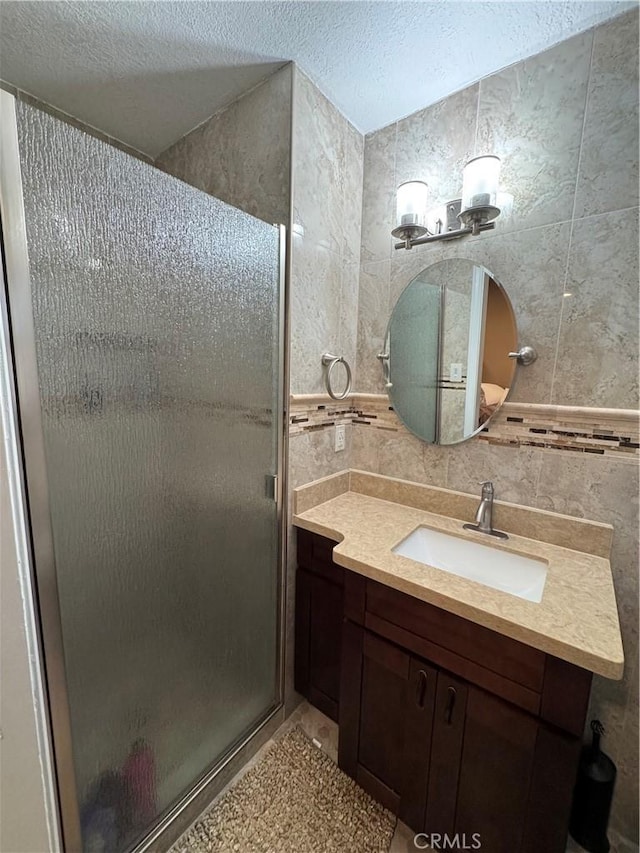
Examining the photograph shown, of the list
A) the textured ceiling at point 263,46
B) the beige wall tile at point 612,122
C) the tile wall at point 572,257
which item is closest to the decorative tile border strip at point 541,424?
the tile wall at point 572,257

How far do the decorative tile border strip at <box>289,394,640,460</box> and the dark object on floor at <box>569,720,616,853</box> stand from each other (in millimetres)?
884

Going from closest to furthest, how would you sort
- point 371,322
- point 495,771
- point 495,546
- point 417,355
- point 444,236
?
point 495,771
point 495,546
point 444,236
point 417,355
point 371,322

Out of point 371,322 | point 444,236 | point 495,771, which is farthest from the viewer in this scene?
point 371,322

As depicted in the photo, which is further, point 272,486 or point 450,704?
point 272,486

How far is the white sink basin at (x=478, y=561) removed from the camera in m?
1.12

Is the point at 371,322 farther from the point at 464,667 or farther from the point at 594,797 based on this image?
the point at 594,797

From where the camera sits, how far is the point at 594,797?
104 cm

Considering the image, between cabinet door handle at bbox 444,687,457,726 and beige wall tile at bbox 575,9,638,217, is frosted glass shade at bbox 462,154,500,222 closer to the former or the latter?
beige wall tile at bbox 575,9,638,217

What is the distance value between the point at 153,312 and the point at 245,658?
123cm

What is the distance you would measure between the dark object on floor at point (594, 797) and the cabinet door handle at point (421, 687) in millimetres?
578

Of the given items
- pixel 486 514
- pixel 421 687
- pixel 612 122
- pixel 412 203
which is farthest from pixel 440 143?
pixel 421 687

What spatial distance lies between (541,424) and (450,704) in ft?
2.98

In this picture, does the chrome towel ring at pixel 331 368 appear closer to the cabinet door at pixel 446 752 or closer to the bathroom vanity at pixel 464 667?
the bathroom vanity at pixel 464 667

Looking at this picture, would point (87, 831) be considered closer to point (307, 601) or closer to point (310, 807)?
point (310, 807)
